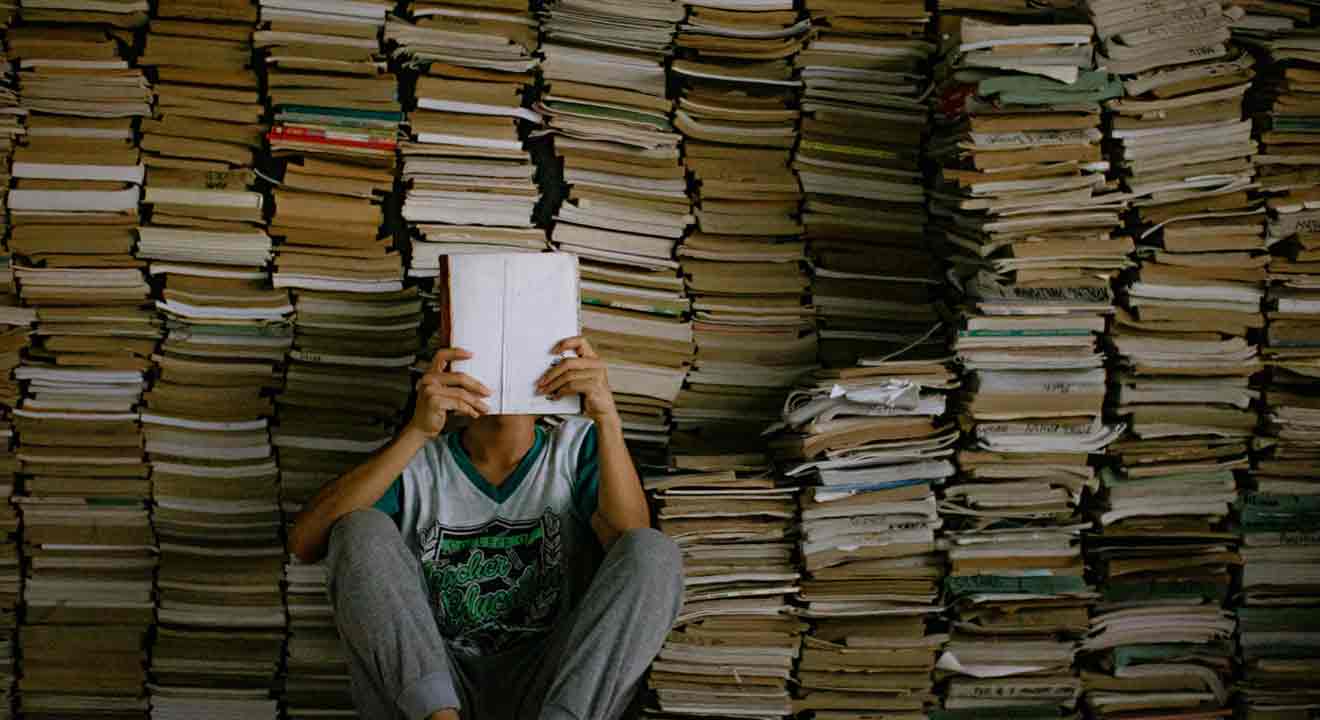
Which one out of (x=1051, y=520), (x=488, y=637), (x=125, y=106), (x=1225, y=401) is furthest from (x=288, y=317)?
(x=1225, y=401)

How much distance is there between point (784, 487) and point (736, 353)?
40 cm

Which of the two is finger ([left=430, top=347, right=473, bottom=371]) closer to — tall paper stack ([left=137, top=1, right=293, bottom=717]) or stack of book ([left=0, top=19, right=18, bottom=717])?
tall paper stack ([left=137, top=1, right=293, bottom=717])

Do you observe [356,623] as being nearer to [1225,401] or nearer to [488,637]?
[488,637]

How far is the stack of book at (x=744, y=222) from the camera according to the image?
261cm

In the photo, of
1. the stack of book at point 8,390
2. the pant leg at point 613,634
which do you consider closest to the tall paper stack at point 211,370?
the stack of book at point 8,390

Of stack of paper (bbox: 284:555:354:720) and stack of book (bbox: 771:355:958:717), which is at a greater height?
stack of book (bbox: 771:355:958:717)

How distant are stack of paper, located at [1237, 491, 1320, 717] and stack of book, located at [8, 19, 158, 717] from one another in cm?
243

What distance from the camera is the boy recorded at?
1885mm

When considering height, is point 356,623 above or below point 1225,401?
below

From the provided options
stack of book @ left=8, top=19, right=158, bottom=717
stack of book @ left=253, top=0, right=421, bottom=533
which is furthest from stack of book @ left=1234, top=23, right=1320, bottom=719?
stack of book @ left=8, top=19, right=158, bottom=717

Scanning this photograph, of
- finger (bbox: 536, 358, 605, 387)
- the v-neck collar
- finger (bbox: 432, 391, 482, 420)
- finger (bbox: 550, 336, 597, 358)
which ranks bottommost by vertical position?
the v-neck collar

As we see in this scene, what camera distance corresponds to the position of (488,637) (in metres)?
2.17

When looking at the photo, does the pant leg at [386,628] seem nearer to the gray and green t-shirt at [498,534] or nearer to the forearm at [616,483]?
the gray and green t-shirt at [498,534]

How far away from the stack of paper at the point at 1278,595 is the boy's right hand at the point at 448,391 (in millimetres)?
1644
